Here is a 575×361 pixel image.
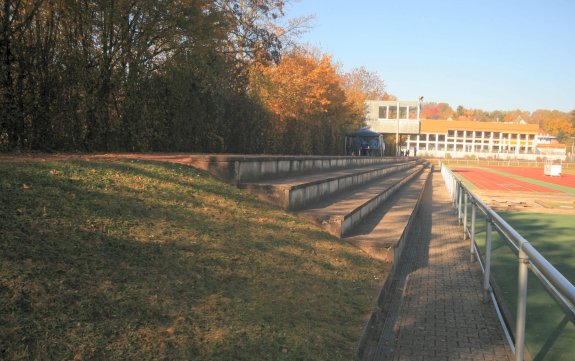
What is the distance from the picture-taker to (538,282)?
316 centimetres

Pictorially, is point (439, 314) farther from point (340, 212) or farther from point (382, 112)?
point (382, 112)

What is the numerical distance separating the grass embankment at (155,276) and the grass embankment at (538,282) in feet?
5.13

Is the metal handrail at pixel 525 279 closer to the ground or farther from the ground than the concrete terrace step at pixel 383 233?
farther from the ground

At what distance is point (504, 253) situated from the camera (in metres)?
7.52

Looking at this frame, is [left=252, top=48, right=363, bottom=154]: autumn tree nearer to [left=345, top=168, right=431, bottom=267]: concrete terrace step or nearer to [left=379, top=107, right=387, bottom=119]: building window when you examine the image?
[left=345, top=168, right=431, bottom=267]: concrete terrace step

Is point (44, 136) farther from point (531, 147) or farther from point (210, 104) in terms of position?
point (531, 147)

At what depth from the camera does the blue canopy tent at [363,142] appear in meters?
36.5

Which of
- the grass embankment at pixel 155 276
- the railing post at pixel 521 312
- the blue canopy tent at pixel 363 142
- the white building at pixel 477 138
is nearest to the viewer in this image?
the grass embankment at pixel 155 276

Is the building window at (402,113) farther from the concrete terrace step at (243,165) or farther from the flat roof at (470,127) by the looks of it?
the flat roof at (470,127)

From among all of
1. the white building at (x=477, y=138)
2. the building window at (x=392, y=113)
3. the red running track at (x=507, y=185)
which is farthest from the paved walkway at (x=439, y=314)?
the white building at (x=477, y=138)

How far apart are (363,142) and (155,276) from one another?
1378 inches

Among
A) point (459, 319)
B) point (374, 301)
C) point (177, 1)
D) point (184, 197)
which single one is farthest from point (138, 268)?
point (177, 1)

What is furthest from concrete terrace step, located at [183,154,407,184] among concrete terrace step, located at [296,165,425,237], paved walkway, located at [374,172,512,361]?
paved walkway, located at [374,172,512,361]

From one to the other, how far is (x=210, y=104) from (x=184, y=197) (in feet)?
20.2
